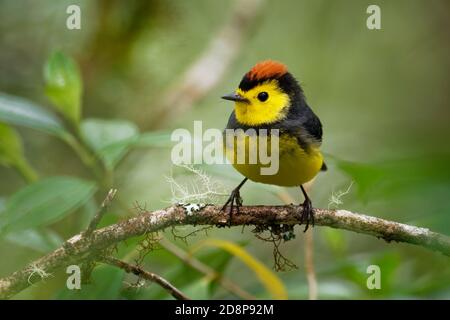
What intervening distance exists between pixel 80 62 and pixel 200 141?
1317mm

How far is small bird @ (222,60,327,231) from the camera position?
1.75 m

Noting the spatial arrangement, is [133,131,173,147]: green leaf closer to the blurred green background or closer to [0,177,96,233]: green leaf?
the blurred green background

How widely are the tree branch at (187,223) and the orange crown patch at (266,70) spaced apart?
1.81 feet

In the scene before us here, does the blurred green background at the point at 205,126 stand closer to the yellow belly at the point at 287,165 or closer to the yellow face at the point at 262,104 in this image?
the yellow belly at the point at 287,165

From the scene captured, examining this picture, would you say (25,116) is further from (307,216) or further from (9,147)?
(307,216)

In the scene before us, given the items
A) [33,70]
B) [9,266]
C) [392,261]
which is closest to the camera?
[392,261]

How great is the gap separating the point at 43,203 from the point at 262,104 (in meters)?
0.74

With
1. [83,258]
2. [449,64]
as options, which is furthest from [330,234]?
[449,64]

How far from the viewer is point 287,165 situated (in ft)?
5.74

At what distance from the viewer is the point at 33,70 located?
2.89m

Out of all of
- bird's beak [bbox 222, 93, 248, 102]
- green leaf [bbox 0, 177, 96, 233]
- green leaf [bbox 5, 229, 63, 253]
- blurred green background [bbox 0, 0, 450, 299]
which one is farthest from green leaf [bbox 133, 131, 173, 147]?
green leaf [bbox 5, 229, 63, 253]

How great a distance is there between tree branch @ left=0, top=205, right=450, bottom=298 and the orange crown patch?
550mm
